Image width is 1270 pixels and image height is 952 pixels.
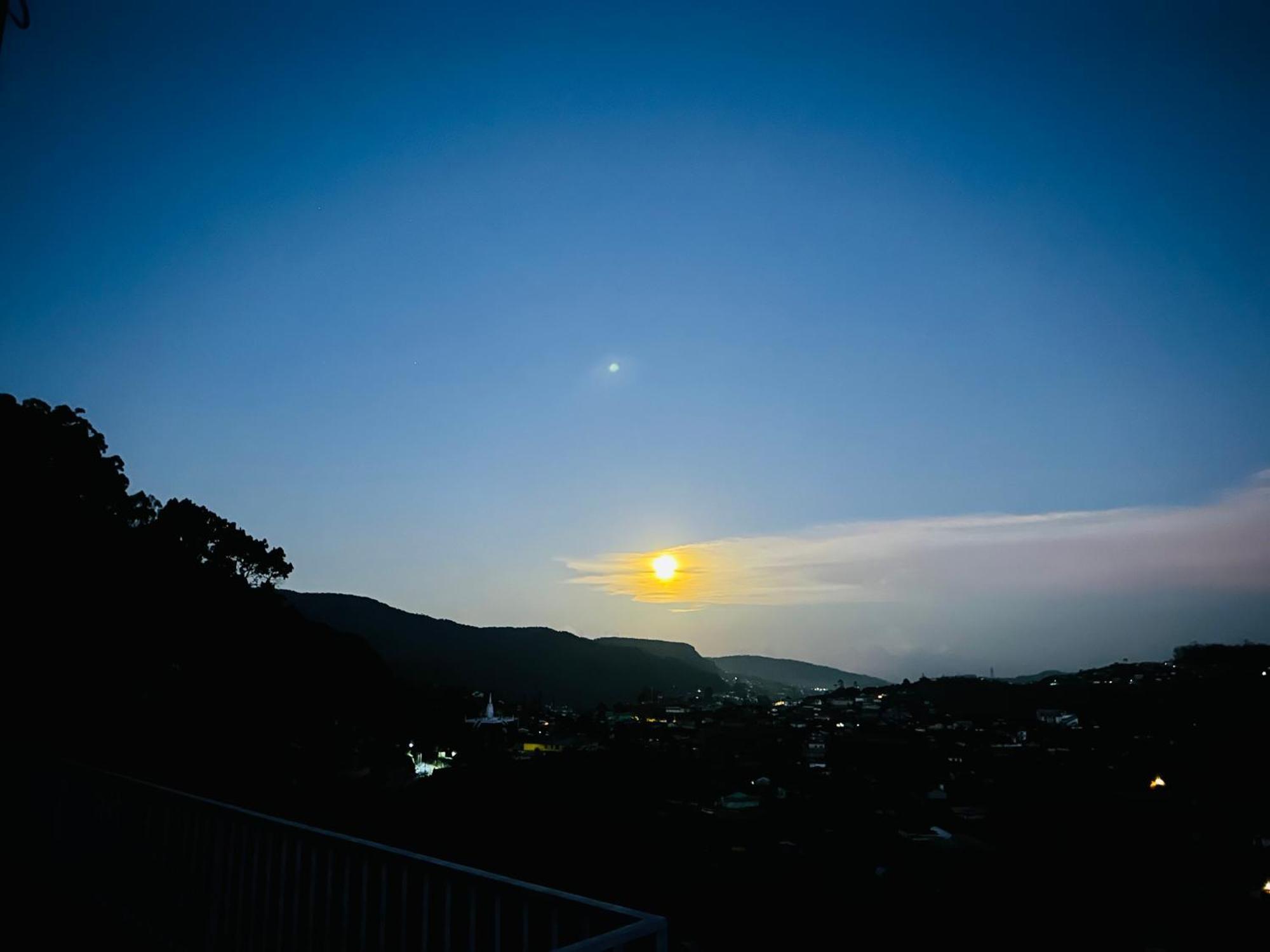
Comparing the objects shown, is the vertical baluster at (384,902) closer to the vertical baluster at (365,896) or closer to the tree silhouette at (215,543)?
the vertical baluster at (365,896)

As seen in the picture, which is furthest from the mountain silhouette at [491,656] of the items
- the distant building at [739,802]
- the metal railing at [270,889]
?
the metal railing at [270,889]

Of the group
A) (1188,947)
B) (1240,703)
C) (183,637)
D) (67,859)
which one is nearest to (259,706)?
(183,637)

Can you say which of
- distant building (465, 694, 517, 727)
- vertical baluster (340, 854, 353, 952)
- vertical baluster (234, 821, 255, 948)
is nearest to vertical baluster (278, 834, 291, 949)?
vertical baluster (234, 821, 255, 948)

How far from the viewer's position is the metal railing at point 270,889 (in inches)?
109

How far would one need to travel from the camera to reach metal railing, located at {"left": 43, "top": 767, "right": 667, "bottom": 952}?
276 cm

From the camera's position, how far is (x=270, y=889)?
13.2ft

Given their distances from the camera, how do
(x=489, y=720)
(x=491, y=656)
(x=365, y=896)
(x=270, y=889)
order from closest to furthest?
(x=365, y=896)
(x=270, y=889)
(x=489, y=720)
(x=491, y=656)

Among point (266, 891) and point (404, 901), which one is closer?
point (404, 901)

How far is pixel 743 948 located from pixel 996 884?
56.6 feet

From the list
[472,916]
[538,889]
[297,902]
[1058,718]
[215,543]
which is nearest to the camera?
[538,889]

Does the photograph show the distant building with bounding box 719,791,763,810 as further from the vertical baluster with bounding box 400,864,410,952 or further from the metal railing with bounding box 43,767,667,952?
the vertical baluster with bounding box 400,864,410,952

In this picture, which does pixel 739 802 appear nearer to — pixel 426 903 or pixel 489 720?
pixel 426 903

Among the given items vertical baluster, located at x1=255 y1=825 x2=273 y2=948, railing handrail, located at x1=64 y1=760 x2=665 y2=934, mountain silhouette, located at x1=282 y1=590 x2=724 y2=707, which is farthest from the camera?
mountain silhouette, located at x1=282 y1=590 x2=724 y2=707

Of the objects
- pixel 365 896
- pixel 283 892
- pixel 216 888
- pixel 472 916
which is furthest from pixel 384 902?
pixel 216 888
